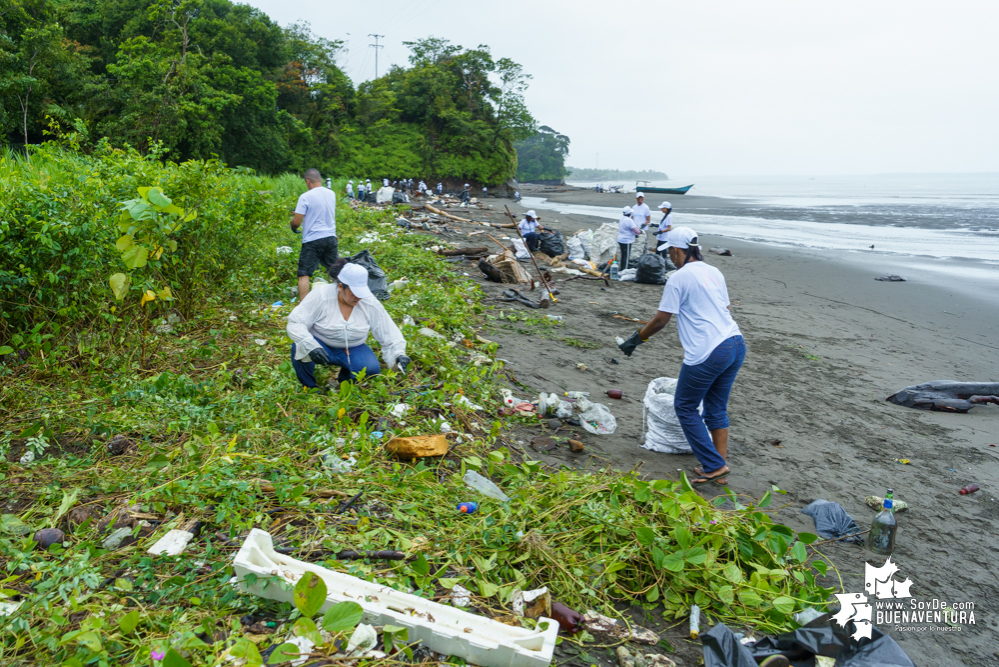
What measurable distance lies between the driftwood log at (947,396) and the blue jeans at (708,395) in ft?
9.21

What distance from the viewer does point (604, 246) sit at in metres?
12.2

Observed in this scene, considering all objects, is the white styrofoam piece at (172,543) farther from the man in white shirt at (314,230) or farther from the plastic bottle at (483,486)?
the man in white shirt at (314,230)

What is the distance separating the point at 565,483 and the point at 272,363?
273 centimetres

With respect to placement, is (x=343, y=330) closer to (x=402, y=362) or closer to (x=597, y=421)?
(x=402, y=362)

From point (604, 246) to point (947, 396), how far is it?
24.6 ft

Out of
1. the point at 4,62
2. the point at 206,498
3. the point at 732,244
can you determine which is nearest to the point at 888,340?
the point at 206,498

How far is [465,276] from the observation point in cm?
941

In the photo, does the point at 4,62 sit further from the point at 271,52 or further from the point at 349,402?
the point at 349,402

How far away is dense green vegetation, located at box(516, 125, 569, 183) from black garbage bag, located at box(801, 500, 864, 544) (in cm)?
8941

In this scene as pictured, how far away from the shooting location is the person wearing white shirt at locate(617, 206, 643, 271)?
11023 mm

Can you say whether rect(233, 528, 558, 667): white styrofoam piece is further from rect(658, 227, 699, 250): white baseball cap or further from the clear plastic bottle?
rect(658, 227, 699, 250): white baseball cap

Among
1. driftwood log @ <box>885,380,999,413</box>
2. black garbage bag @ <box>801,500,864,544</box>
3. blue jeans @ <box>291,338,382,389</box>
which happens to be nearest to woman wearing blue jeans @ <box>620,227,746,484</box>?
black garbage bag @ <box>801,500,864,544</box>

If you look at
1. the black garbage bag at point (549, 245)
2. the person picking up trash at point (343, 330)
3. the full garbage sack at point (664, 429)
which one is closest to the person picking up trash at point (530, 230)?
the black garbage bag at point (549, 245)

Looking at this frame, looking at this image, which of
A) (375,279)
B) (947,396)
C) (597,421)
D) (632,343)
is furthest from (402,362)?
(947,396)
